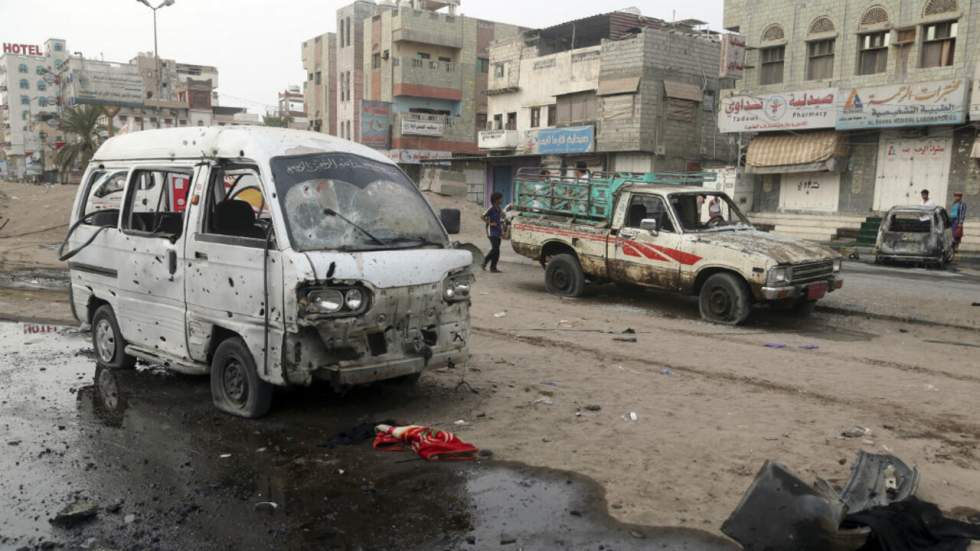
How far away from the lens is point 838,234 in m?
25.3

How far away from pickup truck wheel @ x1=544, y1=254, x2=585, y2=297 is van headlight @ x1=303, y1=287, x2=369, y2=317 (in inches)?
Result: 295

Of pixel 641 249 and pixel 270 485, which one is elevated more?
pixel 641 249

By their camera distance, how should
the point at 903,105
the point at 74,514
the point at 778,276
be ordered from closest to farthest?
the point at 74,514 < the point at 778,276 < the point at 903,105

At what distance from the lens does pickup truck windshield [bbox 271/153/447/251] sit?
17.5 feet

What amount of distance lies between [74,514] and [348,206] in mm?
2678

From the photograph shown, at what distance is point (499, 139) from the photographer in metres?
39.8

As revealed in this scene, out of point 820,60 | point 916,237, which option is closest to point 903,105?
point 820,60

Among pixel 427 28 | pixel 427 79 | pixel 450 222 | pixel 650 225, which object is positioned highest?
pixel 427 28

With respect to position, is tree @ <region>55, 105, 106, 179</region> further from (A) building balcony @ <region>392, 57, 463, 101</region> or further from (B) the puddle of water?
(B) the puddle of water

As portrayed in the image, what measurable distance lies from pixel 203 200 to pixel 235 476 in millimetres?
2234

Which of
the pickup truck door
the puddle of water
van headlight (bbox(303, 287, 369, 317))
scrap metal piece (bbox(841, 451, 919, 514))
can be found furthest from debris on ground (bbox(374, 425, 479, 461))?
the pickup truck door

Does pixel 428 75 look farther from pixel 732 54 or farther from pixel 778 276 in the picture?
pixel 778 276

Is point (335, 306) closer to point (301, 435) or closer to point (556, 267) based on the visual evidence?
point (301, 435)

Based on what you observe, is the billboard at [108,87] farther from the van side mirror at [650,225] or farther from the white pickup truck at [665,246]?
the van side mirror at [650,225]
